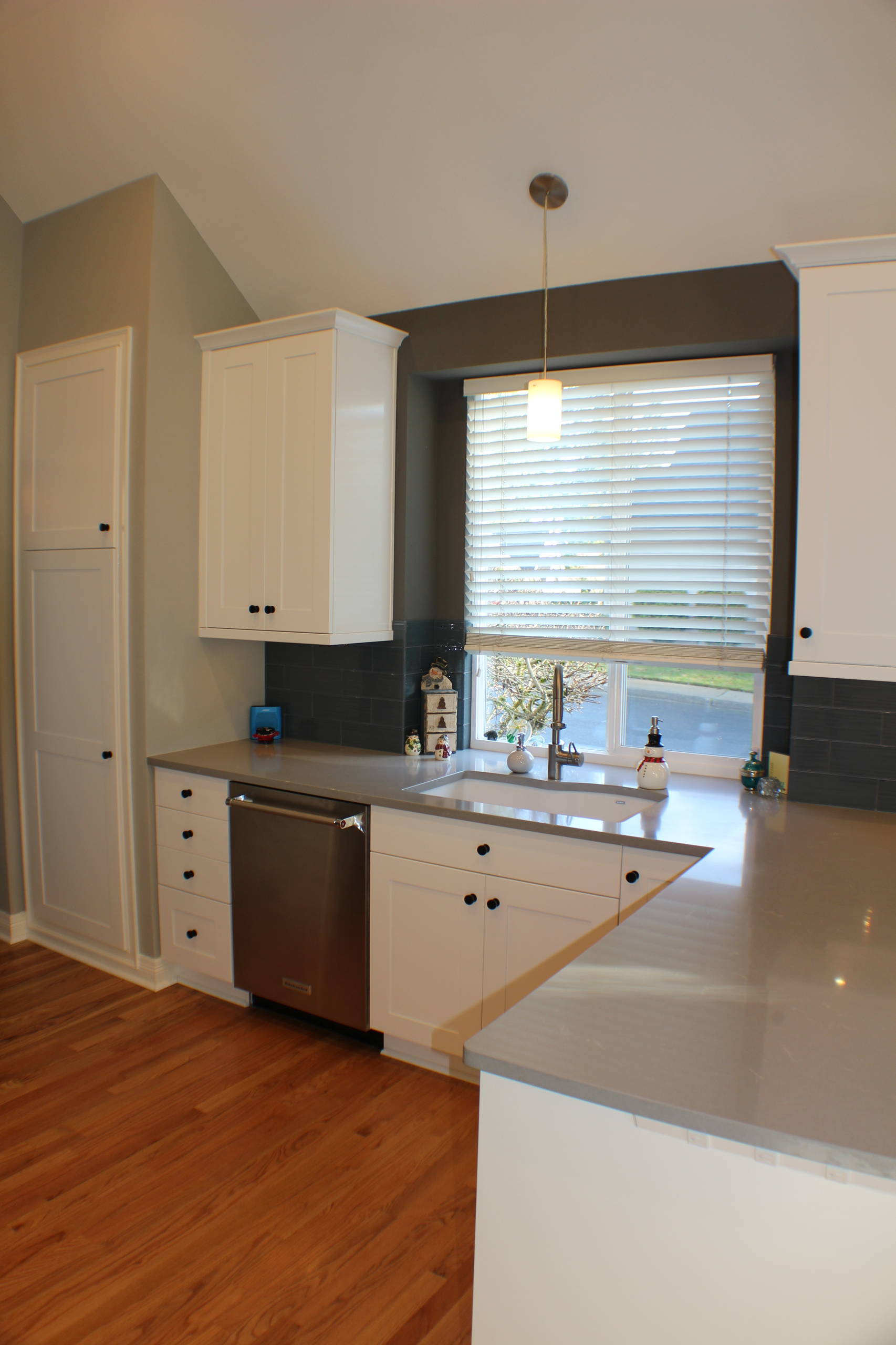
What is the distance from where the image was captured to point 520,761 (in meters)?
3.01

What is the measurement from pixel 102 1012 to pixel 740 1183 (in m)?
2.59

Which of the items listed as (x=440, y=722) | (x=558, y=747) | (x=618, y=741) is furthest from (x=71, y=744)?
(x=618, y=741)

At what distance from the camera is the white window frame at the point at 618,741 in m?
2.91

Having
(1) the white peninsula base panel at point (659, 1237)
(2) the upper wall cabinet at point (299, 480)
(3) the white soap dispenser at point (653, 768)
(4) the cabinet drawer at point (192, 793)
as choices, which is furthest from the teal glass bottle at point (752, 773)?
(1) the white peninsula base panel at point (659, 1237)

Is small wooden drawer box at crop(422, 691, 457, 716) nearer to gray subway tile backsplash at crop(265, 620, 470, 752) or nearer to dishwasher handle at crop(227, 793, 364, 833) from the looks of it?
gray subway tile backsplash at crop(265, 620, 470, 752)

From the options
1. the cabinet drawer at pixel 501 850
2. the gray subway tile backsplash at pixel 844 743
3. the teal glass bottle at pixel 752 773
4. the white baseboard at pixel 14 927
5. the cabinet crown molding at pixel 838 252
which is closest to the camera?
the cabinet crown molding at pixel 838 252

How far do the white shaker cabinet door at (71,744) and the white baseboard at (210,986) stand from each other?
0.22m

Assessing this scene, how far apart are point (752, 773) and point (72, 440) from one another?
2.67 metres

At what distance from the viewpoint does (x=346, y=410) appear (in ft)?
9.77

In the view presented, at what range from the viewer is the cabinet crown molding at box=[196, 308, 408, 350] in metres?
2.88

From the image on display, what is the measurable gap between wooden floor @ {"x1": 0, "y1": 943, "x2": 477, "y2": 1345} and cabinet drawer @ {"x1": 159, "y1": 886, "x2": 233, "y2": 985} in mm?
160

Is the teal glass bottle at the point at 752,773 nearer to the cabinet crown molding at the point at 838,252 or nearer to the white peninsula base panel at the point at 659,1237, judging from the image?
the cabinet crown molding at the point at 838,252

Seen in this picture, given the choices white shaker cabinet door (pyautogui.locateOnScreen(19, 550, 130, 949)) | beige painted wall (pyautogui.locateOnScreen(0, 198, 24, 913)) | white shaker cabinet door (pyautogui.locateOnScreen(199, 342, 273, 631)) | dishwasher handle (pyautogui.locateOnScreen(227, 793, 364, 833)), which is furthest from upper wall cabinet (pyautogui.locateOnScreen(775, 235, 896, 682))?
beige painted wall (pyautogui.locateOnScreen(0, 198, 24, 913))

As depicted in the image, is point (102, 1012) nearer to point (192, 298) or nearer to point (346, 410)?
point (346, 410)
